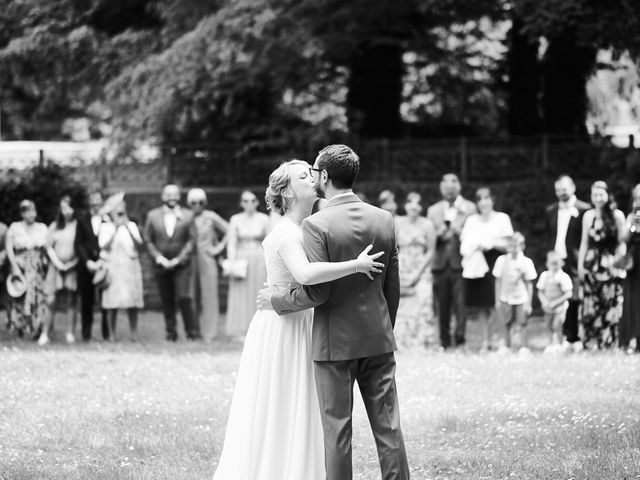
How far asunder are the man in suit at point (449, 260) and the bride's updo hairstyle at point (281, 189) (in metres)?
7.06

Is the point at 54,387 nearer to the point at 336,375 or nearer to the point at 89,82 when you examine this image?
the point at 336,375

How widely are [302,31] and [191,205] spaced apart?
13.4 ft

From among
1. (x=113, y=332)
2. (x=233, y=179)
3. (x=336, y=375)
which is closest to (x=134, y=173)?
(x=233, y=179)

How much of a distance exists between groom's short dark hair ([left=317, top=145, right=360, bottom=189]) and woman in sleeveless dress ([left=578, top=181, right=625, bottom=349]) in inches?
285

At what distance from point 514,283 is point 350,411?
7106 millimetres

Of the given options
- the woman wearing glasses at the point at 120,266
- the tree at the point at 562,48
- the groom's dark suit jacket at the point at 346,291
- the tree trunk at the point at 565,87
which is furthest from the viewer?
the tree trunk at the point at 565,87

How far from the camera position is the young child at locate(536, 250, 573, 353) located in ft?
41.1

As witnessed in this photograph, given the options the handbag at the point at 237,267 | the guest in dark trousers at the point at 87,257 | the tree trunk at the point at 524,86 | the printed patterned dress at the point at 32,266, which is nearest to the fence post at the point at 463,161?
the tree trunk at the point at 524,86

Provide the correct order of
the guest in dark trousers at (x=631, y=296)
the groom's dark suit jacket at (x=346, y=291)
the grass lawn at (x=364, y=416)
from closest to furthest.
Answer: the groom's dark suit jacket at (x=346, y=291)
the grass lawn at (x=364, y=416)
the guest in dark trousers at (x=631, y=296)

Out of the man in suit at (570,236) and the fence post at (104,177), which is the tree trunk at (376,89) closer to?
the fence post at (104,177)

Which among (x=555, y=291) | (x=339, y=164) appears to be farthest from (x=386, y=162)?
(x=339, y=164)

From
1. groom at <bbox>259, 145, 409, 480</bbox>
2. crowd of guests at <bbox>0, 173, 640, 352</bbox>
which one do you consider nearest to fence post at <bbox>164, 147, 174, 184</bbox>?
crowd of guests at <bbox>0, 173, 640, 352</bbox>

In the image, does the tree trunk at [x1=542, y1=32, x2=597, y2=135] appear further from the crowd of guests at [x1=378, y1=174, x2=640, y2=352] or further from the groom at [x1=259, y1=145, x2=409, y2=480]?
the groom at [x1=259, y1=145, x2=409, y2=480]

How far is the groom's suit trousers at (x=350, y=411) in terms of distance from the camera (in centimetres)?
570
